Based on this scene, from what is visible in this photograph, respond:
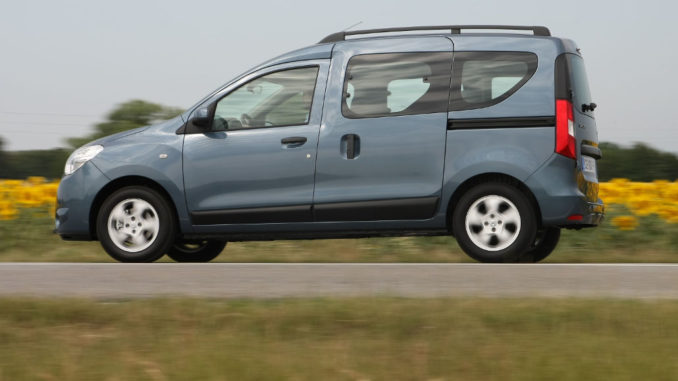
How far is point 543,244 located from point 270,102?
259 cm

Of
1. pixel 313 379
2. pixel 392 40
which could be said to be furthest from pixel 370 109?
pixel 313 379

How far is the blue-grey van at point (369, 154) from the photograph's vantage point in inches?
328

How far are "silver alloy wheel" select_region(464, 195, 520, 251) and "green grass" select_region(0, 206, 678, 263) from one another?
1682mm

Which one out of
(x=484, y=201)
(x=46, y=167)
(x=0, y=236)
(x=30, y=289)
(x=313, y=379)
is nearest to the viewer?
(x=313, y=379)

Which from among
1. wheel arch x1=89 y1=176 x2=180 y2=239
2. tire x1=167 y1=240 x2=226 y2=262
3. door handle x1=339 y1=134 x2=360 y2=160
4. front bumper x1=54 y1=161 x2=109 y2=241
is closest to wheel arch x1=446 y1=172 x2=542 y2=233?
door handle x1=339 y1=134 x2=360 y2=160

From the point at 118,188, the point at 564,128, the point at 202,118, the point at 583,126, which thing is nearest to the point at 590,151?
the point at 583,126

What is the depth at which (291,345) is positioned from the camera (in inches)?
184

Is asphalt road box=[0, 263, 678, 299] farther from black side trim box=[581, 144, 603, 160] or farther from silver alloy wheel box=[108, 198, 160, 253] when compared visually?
black side trim box=[581, 144, 603, 160]

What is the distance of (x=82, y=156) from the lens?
906cm

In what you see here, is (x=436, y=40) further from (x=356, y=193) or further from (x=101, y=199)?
(x=101, y=199)

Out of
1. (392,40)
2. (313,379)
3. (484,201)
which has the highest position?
(392,40)

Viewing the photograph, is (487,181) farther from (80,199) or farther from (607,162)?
(607,162)

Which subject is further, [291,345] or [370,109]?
[370,109]

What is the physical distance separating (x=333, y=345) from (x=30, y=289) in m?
2.68
